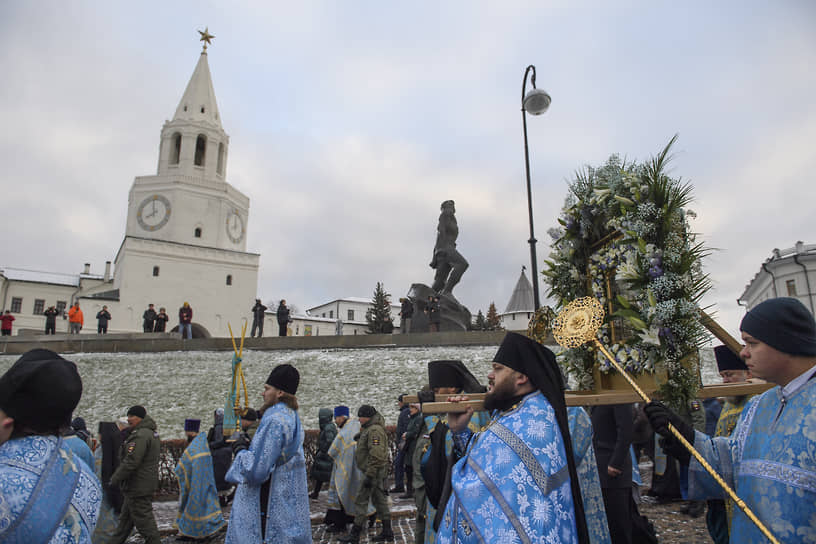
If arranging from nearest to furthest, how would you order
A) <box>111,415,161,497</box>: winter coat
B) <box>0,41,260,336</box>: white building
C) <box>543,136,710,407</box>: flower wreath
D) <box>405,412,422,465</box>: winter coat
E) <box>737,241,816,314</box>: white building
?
<box>543,136,710,407</box>: flower wreath, <box>111,415,161,497</box>: winter coat, <box>405,412,422,465</box>: winter coat, <box>737,241,816,314</box>: white building, <box>0,41,260,336</box>: white building

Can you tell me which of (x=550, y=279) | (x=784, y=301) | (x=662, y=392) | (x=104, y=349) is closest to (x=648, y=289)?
(x=662, y=392)

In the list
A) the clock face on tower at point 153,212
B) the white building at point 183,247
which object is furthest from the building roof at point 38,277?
the clock face on tower at point 153,212

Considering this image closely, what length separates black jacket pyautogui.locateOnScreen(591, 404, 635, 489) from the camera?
444 cm

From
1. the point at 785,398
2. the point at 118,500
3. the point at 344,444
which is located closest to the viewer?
the point at 785,398

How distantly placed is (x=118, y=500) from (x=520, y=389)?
6878 millimetres

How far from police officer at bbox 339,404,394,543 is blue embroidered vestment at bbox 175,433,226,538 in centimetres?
192

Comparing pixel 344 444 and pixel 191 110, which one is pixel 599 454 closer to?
pixel 344 444

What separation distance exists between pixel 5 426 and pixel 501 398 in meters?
2.19

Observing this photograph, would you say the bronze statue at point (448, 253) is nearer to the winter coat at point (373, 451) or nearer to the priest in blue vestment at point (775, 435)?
the winter coat at point (373, 451)

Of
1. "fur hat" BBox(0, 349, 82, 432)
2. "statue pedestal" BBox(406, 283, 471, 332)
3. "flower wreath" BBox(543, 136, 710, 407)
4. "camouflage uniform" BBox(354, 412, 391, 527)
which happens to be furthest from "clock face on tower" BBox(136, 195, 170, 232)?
"fur hat" BBox(0, 349, 82, 432)

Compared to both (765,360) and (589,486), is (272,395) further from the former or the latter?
(765,360)

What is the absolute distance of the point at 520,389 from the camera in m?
2.71

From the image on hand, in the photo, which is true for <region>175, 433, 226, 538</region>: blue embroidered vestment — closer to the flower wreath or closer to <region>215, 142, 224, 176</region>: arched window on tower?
the flower wreath

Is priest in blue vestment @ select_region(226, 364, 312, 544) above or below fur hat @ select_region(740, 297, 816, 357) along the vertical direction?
below
